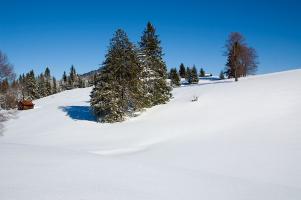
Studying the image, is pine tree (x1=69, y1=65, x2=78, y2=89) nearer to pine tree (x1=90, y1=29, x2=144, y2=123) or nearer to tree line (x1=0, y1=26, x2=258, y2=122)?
tree line (x1=0, y1=26, x2=258, y2=122)

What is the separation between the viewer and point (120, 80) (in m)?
39.9

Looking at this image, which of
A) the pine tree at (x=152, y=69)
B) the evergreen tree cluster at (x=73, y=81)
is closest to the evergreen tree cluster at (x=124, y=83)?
the pine tree at (x=152, y=69)

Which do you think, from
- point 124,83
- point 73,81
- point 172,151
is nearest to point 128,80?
point 124,83

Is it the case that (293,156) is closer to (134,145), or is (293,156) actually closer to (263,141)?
(263,141)

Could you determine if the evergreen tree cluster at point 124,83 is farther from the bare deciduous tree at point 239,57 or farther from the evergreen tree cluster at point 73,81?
the evergreen tree cluster at point 73,81

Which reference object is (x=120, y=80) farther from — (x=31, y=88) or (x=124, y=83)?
(x=31, y=88)

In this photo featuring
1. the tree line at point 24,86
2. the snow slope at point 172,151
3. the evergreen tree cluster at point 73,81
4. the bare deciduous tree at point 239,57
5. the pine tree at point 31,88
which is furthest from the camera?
the evergreen tree cluster at point 73,81

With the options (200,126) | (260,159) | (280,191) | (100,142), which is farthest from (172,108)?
(280,191)

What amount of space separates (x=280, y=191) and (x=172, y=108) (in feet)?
90.1

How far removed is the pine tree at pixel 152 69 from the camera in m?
42.0

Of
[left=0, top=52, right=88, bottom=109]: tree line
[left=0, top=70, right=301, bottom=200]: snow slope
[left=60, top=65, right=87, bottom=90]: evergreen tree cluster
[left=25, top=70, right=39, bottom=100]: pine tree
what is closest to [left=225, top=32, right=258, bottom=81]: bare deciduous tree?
[left=0, top=70, right=301, bottom=200]: snow slope

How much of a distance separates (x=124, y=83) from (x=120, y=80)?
2.27 feet

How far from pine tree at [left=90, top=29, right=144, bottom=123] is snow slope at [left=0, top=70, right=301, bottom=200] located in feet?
7.70

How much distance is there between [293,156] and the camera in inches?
717
